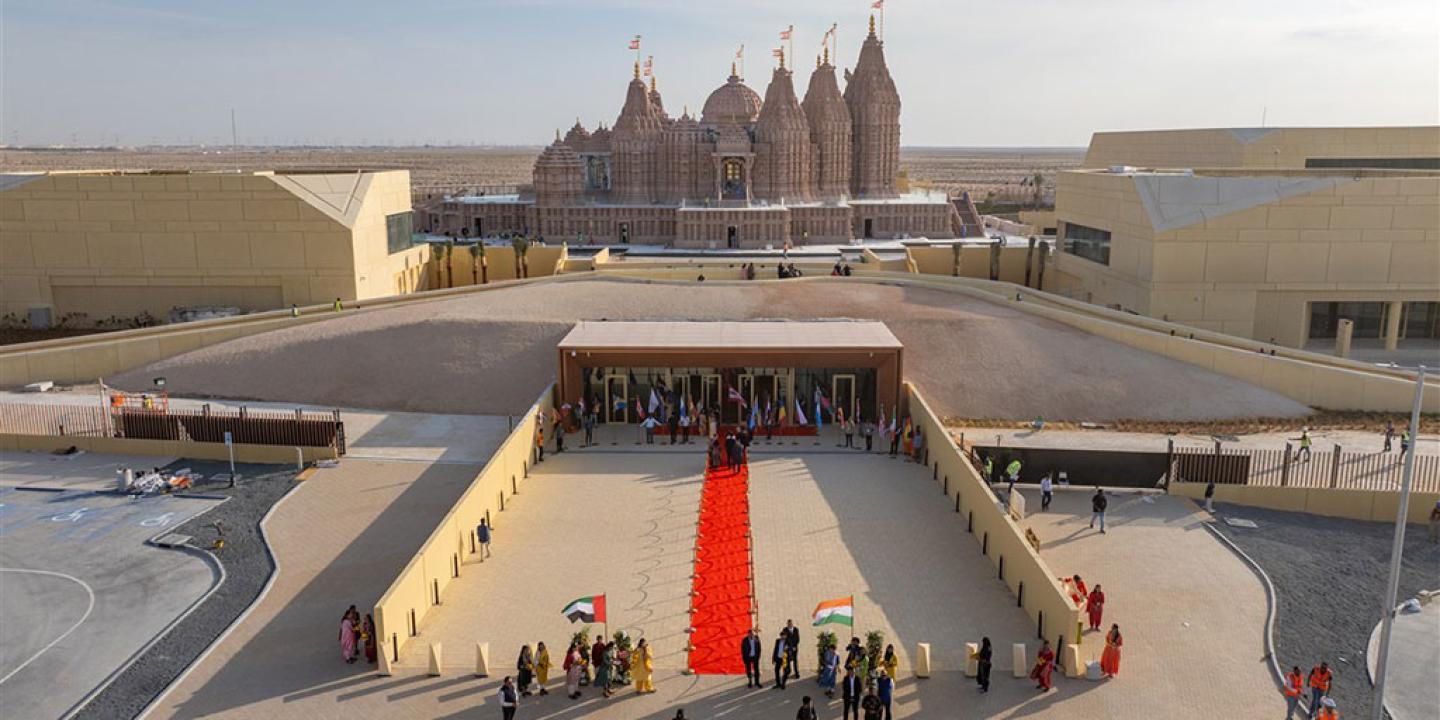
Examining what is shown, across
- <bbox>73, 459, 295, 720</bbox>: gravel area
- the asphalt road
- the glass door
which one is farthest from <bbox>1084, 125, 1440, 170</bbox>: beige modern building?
the asphalt road

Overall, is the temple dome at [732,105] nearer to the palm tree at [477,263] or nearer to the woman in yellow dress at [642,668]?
the palm tree at [477,263]

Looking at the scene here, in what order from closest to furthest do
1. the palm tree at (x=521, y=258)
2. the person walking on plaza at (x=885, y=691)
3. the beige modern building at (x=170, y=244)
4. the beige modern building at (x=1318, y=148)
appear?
the person walking on plaza at (x=885, y=691)
the beige modern building at (x=170, y=244)
the palm tree at (x=521, y=258)
the beige modern building at (x=1318, y=148)

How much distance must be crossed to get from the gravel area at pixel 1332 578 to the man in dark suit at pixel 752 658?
9785 millimetres

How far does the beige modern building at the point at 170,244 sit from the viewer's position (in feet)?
163

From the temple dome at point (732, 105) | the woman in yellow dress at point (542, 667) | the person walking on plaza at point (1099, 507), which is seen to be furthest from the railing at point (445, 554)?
the temple dome at point (732, 105)

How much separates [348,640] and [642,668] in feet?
18.1

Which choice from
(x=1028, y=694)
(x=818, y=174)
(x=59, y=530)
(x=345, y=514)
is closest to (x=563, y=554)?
(x=345, y=514)

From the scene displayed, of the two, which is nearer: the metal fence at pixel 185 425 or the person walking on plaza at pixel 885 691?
the person walking on plaza at pixel 885 691

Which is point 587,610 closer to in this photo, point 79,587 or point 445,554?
point 445,554

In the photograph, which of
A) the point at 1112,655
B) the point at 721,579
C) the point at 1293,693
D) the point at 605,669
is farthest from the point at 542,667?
the point at 1293,693

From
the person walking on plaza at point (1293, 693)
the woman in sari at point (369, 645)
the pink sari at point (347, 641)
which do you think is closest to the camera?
the person walking on plaza at point (1293, 693)

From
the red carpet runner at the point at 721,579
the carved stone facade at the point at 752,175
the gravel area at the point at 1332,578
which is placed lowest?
the gravel area at the point at 1332,578

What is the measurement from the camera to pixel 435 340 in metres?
38.6

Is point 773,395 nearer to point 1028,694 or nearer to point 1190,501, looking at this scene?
point 1190,501
